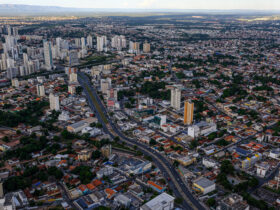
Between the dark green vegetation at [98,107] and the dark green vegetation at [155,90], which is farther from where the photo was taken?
the dark green vegetation at [155,90]

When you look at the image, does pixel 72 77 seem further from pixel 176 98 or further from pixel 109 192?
pixel 109 192

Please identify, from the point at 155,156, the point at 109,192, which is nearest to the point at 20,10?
the point at 155,156

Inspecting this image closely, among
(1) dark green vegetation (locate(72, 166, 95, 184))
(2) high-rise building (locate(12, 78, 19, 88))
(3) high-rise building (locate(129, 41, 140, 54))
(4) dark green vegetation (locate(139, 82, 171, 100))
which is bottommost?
(1) dark green vegetation (locate(72, 166, 95, 184))

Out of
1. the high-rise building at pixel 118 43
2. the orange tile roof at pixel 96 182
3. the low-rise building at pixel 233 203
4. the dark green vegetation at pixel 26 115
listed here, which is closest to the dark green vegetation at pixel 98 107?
the dark green vegetation at pixel 26 115

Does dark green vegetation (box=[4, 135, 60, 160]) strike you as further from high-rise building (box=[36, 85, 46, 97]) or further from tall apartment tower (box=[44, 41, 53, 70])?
tall apartment tower (box=[44, 41, 53, 70])

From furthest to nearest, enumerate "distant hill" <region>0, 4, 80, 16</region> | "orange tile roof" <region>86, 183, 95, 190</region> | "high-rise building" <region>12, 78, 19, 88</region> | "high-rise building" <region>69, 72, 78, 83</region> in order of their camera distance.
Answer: "distant hill" <region>0, 4, 80, 16</region>
"high-rise building" <region>69, 72, 78, 83</region>
"high-rise building" <region>12, 78, 19, 88</region>
"orange tile roof" <region>86, 183, 95, 190</region>

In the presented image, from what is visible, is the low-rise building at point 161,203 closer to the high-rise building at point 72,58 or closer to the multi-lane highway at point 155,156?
the multi-lane highway at point 155,156

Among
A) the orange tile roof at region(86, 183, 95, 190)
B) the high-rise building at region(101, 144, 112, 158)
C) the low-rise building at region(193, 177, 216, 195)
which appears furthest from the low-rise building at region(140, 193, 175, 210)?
the high-rise building at region(101, 144, 112, 158)

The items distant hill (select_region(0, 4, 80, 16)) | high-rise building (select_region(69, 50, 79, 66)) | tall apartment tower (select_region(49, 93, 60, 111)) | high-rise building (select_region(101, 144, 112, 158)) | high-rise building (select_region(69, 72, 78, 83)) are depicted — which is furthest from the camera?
distant hill (select_region(0, 4, 80, 16))
